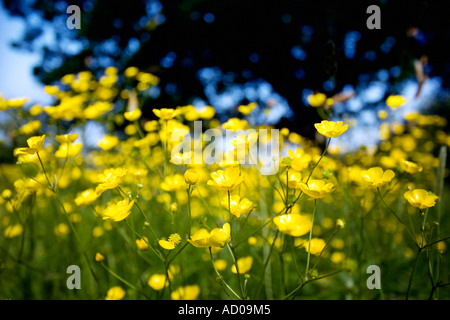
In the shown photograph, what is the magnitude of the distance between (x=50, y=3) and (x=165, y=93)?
10.8ft

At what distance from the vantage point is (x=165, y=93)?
18.2 feet

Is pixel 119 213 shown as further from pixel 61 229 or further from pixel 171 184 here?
pixel 61 229

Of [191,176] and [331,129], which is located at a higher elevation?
[331,129]

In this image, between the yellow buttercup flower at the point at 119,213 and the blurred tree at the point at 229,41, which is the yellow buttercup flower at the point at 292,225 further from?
the blurred tree at the point at 229,41

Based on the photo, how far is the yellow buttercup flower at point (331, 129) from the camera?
2.67 ft

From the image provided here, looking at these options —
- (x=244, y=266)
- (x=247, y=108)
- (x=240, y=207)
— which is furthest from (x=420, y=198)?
(x=247, y=108)

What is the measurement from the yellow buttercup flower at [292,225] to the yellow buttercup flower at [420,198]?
11.6 inches

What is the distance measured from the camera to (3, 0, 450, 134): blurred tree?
4141mm

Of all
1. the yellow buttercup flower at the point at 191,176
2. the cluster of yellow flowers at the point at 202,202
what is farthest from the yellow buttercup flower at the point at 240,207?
the yellow buttercup flower at the point at 191,176

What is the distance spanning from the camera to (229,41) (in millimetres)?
5125

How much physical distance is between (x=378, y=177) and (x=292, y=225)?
0.34 meters

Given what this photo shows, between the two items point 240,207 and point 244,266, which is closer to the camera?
point 240,207

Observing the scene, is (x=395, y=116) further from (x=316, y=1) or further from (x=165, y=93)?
(x=165, y=93)
